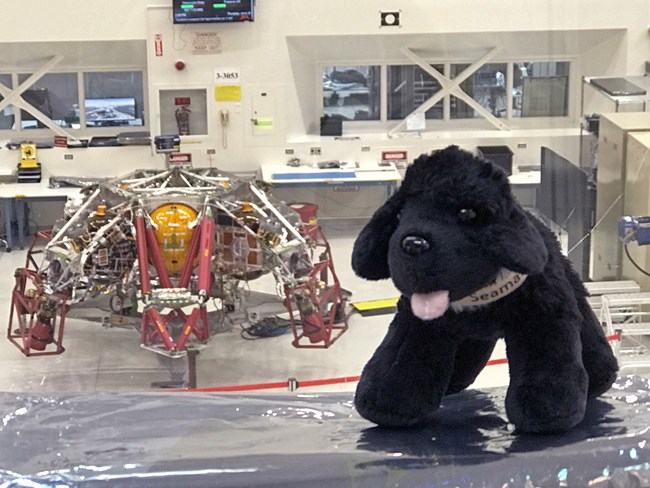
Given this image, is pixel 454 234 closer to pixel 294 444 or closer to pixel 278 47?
pixel 294 444

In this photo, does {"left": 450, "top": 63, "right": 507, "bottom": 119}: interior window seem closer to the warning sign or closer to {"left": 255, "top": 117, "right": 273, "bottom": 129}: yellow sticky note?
{"left": 255, "top": 117, "right": 273, "bottom": 129}: yellow sticky note

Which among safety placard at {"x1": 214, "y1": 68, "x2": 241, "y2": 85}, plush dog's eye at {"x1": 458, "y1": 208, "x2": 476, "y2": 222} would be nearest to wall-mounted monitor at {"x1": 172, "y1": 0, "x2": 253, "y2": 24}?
safety placard at {"x1": 214, "y1": 68, "x2": 241, "y2": 85}

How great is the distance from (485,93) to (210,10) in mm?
2974

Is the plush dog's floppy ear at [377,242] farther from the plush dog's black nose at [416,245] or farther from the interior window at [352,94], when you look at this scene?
the interior window at [352,94]

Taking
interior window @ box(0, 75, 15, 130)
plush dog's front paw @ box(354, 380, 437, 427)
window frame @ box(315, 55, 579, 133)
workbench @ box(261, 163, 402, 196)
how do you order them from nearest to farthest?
plush dog's front paw @ box(354, 380, 437, 427) < workbench @ box(261, 163, 402, 196) < interior window @ box(0, 75, 15, 130) < window frame @ box(315, 55, 579, 133)

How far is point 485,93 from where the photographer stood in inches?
442

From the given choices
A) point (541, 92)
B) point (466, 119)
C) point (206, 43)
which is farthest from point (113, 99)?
point (541, 92)

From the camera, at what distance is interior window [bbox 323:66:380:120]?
11234 mm

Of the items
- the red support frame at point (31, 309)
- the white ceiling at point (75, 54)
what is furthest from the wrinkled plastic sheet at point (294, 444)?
the white ceiling at point (75, 54)

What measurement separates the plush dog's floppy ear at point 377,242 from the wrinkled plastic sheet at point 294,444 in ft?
1.21

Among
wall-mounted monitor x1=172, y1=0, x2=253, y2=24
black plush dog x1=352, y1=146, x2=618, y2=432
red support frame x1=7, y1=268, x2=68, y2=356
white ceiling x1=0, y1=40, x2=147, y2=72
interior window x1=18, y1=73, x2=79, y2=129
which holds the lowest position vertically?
red support frame x1=7, y1=268, x2=68, y2=356

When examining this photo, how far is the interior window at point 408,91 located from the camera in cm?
1116

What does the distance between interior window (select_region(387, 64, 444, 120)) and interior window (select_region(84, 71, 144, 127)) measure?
256 centimetres

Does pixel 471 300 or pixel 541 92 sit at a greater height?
pixel 541 92
